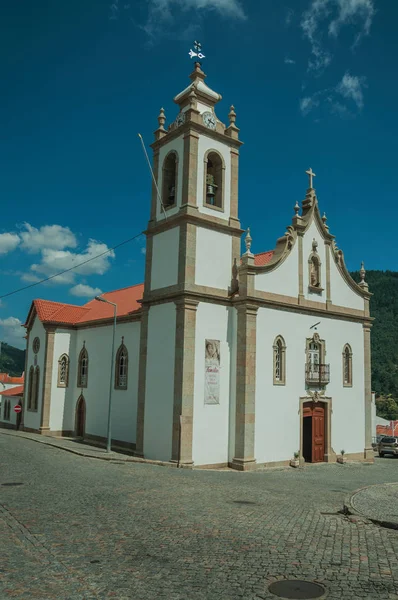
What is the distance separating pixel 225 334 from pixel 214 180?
24.4 ft

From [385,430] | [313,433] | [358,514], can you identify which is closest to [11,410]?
[313,433]

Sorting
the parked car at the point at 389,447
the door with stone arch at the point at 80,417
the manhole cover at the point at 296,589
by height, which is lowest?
the parked car at the point at 389,447

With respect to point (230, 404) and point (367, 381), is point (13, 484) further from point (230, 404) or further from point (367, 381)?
point (367, 381)

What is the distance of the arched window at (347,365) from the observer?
92.2 ft

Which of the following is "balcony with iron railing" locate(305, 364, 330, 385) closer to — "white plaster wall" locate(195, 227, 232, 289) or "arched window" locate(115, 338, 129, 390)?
"white plaster wall" locate(195, 227, 232, 289)

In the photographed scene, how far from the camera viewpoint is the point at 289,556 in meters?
9.31

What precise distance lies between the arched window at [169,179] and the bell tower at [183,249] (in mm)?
48

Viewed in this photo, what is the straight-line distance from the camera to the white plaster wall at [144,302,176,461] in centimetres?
2252

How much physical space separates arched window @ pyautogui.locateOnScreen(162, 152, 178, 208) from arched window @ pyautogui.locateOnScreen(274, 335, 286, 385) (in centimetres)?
817

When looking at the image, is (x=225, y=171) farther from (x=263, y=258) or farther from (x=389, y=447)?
(x=389, y=447)

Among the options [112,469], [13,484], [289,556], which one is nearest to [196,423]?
[112,469]

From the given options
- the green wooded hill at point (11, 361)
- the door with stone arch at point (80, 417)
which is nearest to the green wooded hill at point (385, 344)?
the green wooded hill at point (11, 361)

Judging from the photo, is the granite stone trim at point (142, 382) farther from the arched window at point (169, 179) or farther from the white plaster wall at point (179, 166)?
the arched window at point (169, 179)

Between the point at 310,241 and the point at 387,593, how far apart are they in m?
20.9
